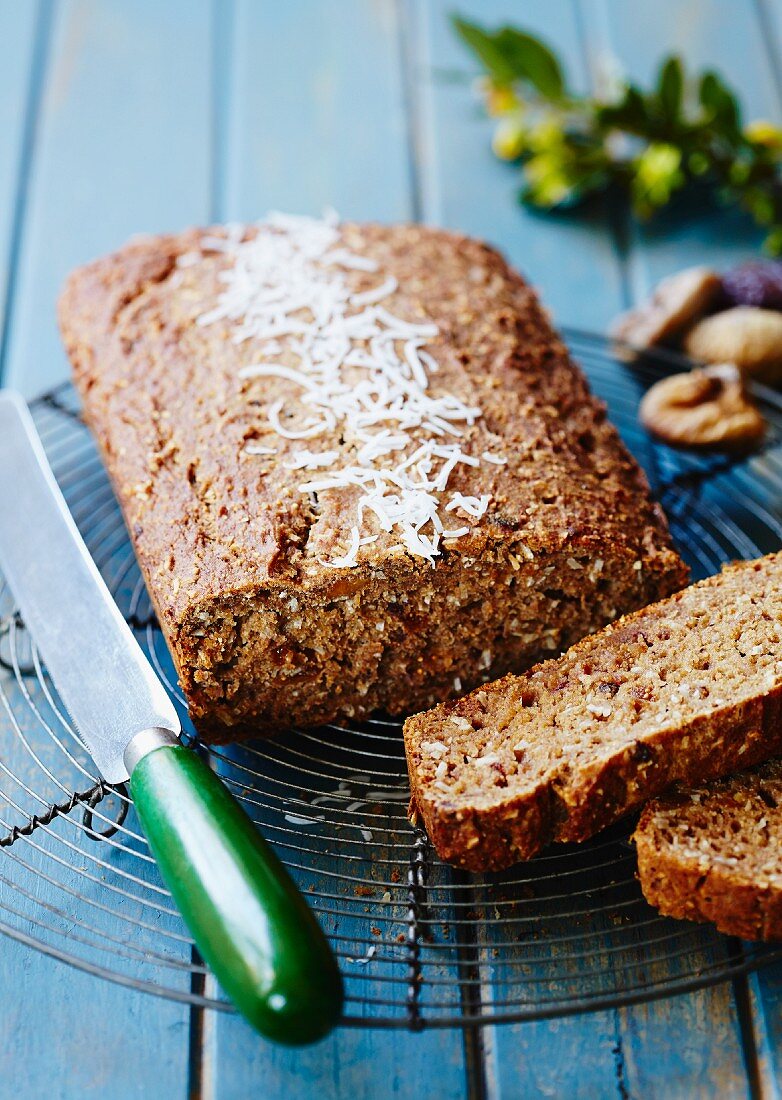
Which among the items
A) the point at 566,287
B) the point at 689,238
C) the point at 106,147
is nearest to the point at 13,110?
the point at 106,147

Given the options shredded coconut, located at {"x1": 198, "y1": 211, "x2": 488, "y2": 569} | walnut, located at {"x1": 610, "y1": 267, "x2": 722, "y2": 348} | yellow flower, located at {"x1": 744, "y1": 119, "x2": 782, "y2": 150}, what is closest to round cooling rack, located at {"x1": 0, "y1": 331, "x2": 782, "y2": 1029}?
shredded coconut, located at {"x1": 198, "y1": 211, "x2": 488, "y2": 569}

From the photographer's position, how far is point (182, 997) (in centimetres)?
226

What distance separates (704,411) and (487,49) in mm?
1950

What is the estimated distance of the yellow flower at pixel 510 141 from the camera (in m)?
4.83

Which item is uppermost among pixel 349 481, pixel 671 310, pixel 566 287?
pixel 566 287

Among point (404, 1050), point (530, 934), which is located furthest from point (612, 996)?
point (404, 1050)

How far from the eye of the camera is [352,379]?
10.3ft

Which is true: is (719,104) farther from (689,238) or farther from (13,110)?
(13,110)

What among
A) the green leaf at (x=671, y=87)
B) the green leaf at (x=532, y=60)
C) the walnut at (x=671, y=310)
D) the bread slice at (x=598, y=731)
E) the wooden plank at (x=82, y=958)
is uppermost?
the green leaf at (x=532, y=60)

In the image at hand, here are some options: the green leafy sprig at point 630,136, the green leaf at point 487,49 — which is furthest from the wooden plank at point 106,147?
the green leafy sprig at point 630,136

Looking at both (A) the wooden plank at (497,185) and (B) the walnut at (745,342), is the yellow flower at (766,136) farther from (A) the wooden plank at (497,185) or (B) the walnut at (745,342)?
(B) the walnut at (745,342)

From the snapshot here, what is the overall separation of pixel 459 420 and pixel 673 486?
943mm

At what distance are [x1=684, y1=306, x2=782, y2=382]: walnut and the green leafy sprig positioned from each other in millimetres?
716

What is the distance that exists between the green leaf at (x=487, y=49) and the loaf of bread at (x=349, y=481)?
5.12ft
